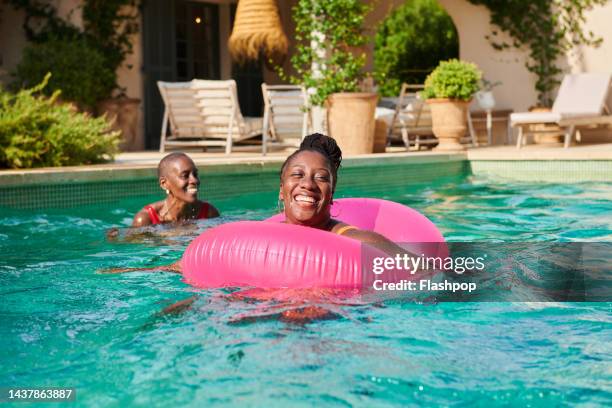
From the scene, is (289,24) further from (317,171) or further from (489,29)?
(317,171)

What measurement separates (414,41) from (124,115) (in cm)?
951

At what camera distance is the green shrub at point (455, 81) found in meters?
11.2

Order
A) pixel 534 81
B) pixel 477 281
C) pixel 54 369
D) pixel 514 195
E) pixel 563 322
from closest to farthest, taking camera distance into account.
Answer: pixel 54 369
pixel 563 322
pixel 477 281
pixel 514 195
pixel 534 81

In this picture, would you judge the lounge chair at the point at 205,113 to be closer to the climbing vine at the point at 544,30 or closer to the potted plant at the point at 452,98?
the potted plant at the point at 452,98

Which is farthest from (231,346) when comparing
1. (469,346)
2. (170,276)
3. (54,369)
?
(170,276)

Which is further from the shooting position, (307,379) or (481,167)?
(481,167)

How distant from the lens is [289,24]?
1480 centimetres

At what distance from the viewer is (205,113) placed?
35.4 ft

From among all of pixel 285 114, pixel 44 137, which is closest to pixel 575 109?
pixel 285 114

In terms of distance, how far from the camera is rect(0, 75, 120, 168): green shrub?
792cm

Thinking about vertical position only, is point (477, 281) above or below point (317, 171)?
below

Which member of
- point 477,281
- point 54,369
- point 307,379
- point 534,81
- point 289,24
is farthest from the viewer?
point 289,24

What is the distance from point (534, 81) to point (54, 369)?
39.1ft

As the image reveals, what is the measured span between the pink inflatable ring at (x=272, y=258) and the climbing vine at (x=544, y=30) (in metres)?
10.7
